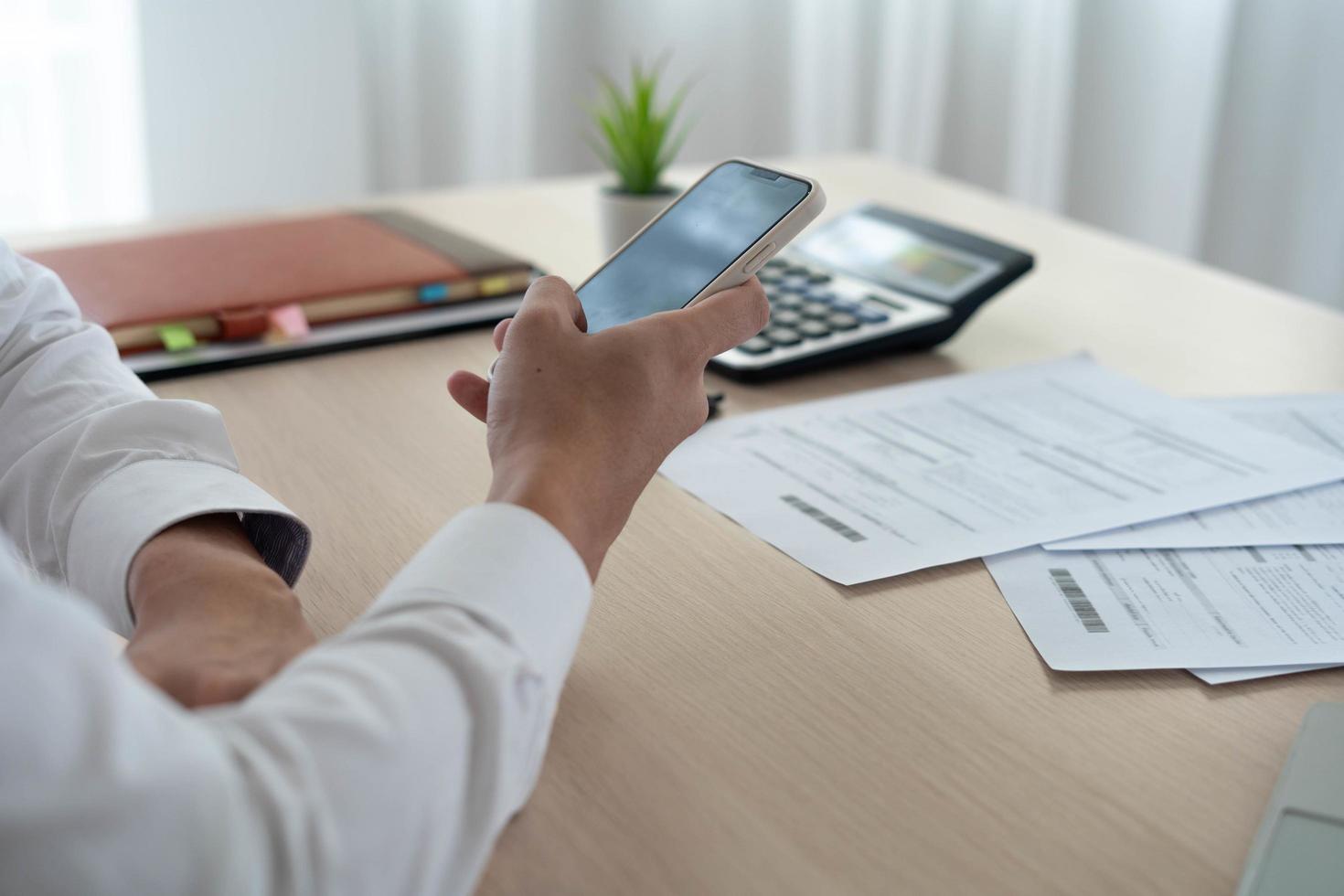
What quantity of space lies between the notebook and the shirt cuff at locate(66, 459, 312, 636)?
0.29 metres

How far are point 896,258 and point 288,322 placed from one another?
0.48 m

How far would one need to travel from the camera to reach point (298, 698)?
1.28 feet

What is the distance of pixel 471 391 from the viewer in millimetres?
603

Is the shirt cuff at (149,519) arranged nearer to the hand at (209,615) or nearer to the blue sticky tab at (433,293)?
the hand at (209,615)

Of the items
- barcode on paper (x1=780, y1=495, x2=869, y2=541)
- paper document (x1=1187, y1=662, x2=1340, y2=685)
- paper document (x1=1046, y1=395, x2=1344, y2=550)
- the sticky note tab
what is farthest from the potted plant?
paper document (x1=1187, y1=662, x2=1340, y2=685)

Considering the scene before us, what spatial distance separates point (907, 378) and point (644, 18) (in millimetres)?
1643

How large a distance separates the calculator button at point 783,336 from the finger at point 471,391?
13.4 inches

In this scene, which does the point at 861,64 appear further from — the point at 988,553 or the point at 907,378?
the point at 988,553

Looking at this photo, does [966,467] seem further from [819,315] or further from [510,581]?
[510,581]

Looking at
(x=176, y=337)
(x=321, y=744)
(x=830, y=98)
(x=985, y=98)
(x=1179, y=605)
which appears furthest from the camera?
(x=985, y=98)

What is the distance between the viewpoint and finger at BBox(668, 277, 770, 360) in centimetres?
57

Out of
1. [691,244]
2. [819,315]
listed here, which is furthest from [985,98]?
[691,244]

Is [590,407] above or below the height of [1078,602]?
above

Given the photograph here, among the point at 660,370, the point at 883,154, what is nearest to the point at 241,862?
the point at 660,370
